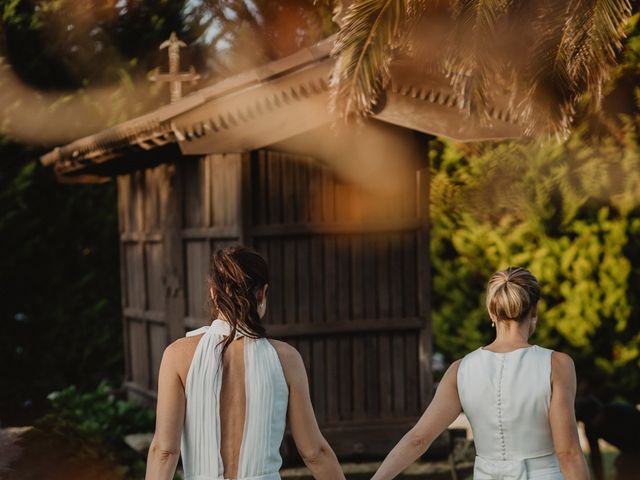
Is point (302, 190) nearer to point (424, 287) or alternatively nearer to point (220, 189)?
point (220, 189)

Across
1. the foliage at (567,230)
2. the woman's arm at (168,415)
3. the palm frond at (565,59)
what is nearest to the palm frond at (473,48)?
the palm frond at (565,59)

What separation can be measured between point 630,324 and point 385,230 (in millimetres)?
4615

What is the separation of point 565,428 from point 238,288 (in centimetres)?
139

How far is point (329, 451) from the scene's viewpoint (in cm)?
445

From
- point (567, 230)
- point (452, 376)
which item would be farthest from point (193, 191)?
point (452, 376)

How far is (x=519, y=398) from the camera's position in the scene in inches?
170

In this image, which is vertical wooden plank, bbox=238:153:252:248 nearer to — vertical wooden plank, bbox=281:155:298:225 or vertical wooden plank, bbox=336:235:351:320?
vertical wooden plank, bbox=281:155:298:225

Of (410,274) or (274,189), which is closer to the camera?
(274,189)

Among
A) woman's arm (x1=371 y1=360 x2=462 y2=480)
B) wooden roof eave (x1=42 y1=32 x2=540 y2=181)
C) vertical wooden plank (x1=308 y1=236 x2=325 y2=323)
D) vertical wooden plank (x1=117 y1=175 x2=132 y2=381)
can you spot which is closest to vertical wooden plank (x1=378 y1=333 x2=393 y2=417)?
vertical wooden plank (x1=308 y1=236 x2=325 y2=323)

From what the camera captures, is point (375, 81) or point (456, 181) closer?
point (375, 81)

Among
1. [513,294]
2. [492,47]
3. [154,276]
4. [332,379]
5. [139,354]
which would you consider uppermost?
[492,47]

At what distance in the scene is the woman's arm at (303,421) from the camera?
4.27 m

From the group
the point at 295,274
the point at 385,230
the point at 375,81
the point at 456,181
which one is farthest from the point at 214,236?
the point at 456,181

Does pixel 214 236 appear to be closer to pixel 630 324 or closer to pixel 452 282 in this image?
pixel 452 282
